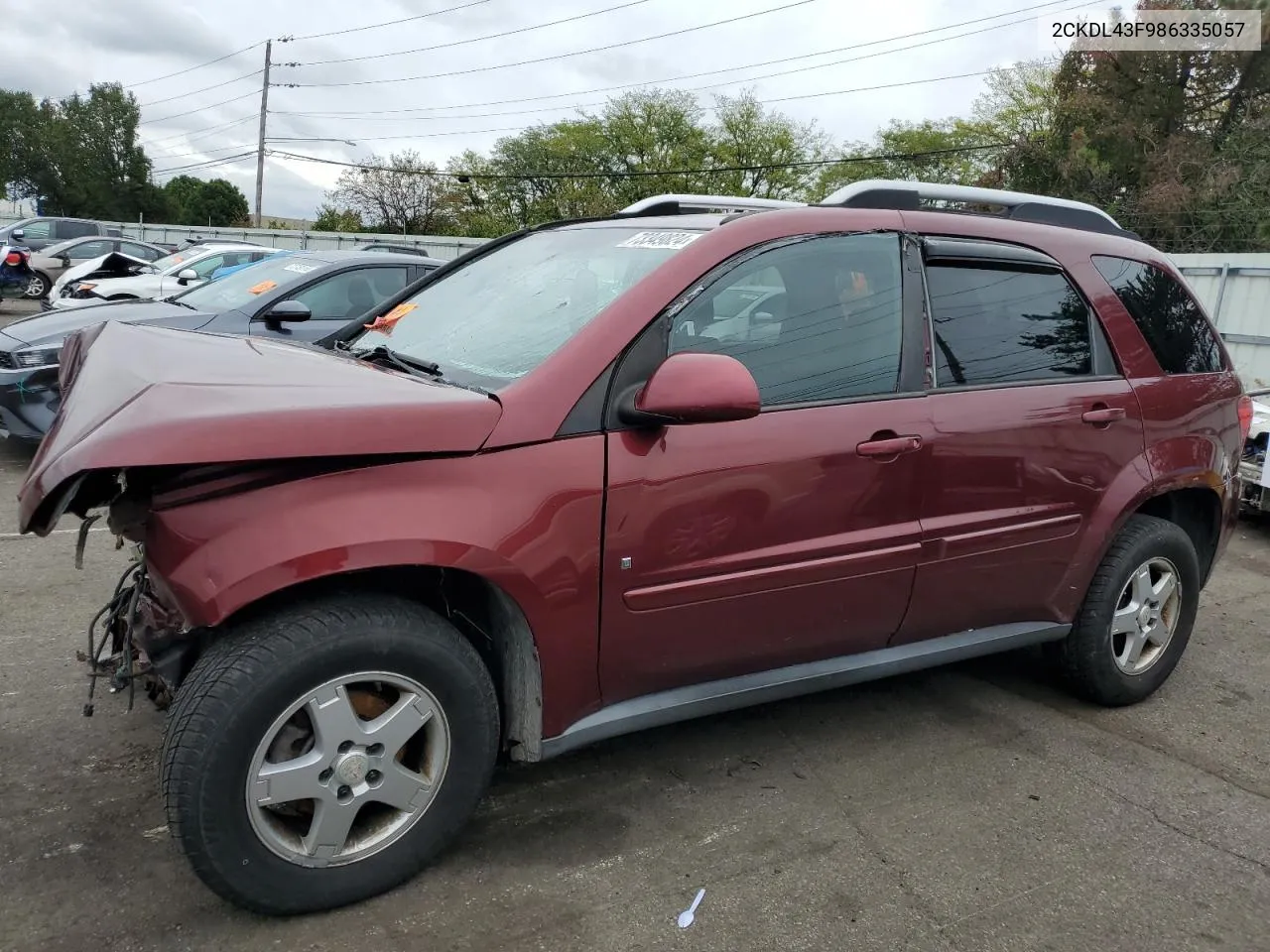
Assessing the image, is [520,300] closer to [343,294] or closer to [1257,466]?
[343,294]

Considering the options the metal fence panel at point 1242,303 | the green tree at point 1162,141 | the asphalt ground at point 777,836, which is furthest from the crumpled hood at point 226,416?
the green tree at point 1162,141

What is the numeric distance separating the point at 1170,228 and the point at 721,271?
33.5 meters

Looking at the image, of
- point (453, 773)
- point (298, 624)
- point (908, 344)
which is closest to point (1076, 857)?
point (908, 344)

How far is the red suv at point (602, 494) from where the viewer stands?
6.95 feet

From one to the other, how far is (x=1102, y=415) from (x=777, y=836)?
190 cm

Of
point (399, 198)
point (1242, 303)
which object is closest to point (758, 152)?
point (399, 198)

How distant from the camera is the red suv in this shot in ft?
6.95

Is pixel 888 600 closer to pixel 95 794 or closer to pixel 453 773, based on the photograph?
pixel 453 773

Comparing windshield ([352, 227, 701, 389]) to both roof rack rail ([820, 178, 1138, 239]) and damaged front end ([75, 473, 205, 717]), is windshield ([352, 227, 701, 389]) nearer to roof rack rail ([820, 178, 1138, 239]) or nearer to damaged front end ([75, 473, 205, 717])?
roof rack rail ([820, 178, 1138, 239])

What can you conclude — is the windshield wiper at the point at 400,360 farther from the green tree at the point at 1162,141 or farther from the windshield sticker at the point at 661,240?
the green tree at the point at 1162,141

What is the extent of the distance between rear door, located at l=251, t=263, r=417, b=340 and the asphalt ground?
3564mm

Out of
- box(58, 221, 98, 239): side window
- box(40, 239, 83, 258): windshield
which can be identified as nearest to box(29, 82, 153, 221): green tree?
box(58, 221, 98, 239): side window

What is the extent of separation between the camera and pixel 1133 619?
12.3ft

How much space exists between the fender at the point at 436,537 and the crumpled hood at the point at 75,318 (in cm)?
492
